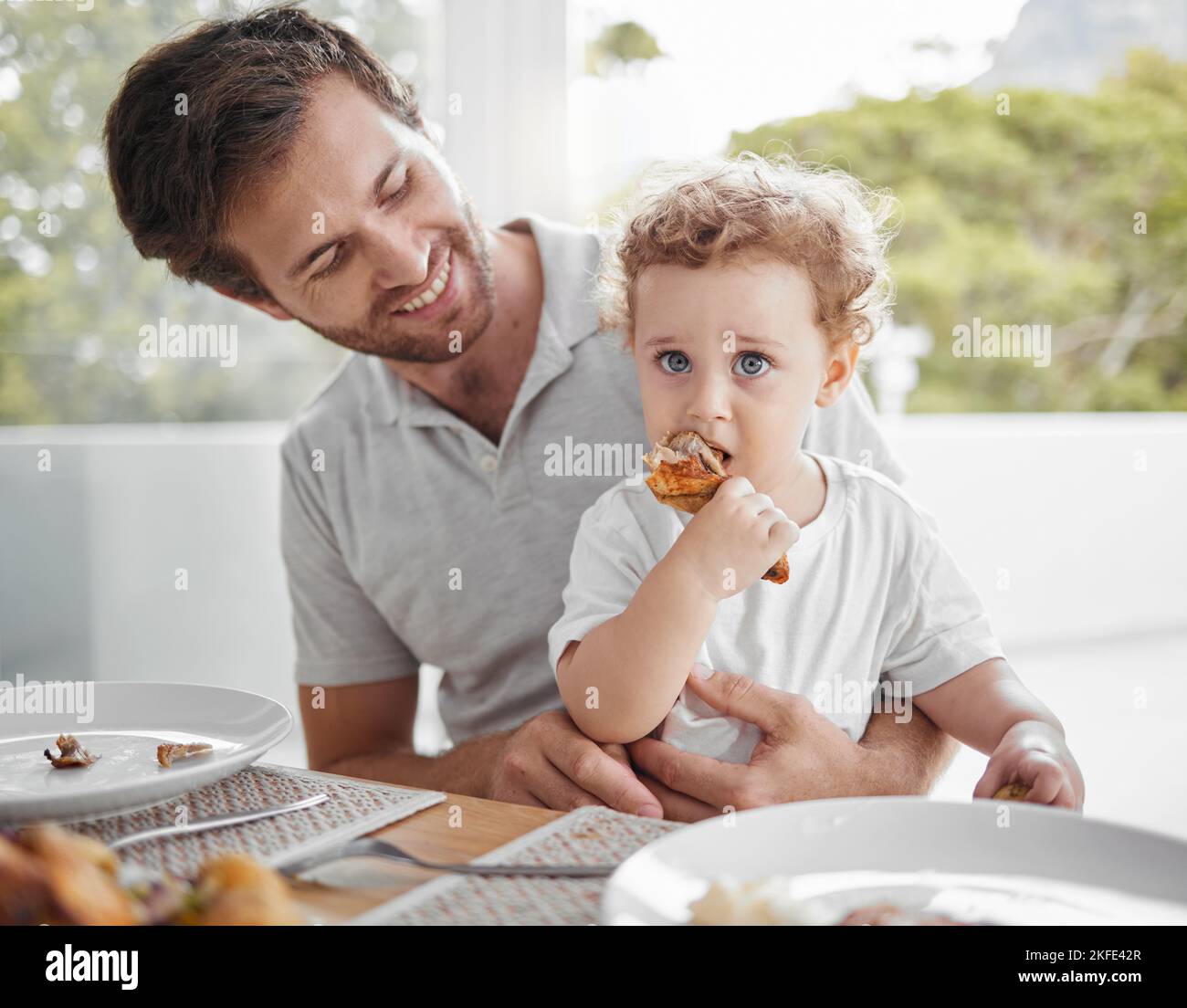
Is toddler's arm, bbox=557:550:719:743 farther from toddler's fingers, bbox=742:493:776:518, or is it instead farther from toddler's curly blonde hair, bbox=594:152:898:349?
toddler's curly blonde hair, bbox=594:152:898:349

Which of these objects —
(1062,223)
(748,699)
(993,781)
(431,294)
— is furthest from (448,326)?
(1062,223)

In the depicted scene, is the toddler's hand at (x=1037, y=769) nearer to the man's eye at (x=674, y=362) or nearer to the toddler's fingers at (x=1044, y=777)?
the toddler's fingers at (x=1044, y=777)

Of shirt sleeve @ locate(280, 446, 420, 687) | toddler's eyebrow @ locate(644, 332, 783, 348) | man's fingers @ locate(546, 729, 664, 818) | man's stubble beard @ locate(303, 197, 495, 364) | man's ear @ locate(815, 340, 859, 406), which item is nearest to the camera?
man's fingers @ locate(546, 729, 664, 818)

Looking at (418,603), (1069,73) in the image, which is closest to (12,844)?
(418,603)

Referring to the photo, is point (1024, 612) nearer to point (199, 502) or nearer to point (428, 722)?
point (428, 722)

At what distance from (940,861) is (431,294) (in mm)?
1088

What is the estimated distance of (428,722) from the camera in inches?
120

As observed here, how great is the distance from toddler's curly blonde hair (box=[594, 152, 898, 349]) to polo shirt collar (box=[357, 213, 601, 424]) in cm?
17

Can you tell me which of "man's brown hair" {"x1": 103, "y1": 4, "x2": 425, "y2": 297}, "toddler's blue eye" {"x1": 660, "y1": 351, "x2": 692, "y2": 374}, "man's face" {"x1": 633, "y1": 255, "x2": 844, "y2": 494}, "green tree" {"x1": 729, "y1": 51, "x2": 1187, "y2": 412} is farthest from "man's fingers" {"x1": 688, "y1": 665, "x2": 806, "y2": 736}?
"green tree" {"x1": 729, "y1": 51, "x2": 1187, "y2": 412}

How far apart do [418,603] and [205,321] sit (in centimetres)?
123

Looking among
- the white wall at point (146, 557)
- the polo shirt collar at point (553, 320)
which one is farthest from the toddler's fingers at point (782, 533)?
the white wall at point (146, 557)

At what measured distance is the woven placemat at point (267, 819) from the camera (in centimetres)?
76

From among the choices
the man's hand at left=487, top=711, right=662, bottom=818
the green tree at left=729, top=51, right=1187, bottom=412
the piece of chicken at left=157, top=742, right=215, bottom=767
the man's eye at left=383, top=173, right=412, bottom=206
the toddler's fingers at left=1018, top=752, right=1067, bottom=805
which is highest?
the green tree at left=729, top=51, right=1187, bottom=412

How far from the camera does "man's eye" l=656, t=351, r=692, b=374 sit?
1166 mm
